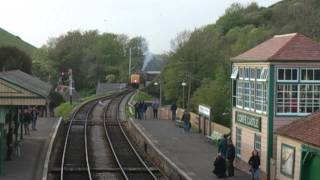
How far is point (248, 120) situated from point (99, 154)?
38.9ft

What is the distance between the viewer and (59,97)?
83562mm

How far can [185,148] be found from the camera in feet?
101

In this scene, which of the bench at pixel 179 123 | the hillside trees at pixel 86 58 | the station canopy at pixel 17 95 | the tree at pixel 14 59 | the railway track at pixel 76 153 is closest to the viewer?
the station canopy at pixel 17 95

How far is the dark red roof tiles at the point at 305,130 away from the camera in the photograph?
1786cm

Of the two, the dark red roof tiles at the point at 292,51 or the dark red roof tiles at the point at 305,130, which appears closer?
the dark red roof tiles at the point at 305,130

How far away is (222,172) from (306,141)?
16.3 ft

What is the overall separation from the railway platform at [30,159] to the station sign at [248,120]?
7414 millimetres

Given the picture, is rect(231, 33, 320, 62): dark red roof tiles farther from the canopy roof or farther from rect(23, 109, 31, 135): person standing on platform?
rect(23, 109, 31, 135): person standing on platform

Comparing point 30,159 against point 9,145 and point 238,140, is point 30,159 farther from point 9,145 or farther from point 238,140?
point 238,140

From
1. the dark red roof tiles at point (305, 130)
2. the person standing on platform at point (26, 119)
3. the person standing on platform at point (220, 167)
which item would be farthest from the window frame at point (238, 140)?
the person standing on platform at point (26, 119)

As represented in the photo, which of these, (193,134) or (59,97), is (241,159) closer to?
(193,134)

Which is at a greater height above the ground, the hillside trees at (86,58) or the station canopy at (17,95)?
the hillside trees at (86,58)

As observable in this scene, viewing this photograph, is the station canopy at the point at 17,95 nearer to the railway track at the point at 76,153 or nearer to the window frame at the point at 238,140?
the railway track at the point at 76,153

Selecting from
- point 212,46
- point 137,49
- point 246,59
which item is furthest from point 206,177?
point 137,49
